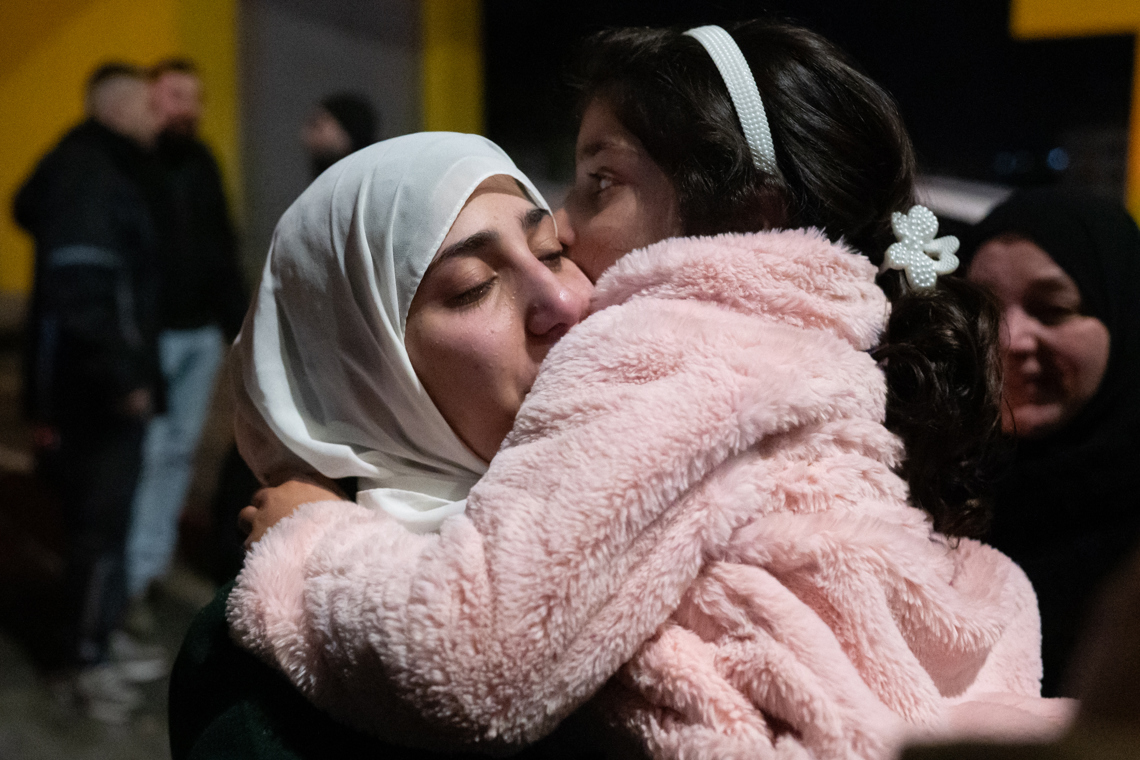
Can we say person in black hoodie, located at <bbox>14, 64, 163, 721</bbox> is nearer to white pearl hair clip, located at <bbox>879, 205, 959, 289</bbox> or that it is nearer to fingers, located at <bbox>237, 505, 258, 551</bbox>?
fingers, located at <bbox>237, 505, 258, 551</bbox>

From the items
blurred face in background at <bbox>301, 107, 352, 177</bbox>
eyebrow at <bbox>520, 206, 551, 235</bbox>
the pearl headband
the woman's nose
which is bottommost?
blurred face in background at <bbox>301, 107, 352, 177</bbox>

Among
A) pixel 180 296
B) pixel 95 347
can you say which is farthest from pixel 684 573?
pixel 180 296

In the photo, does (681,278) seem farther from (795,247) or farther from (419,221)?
(419,221)

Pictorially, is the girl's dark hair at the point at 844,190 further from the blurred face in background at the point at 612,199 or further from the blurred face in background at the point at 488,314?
the blurred face in background at the point at 488,314

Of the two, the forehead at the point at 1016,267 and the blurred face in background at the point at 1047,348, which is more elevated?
the forehead at the point at 1016,267

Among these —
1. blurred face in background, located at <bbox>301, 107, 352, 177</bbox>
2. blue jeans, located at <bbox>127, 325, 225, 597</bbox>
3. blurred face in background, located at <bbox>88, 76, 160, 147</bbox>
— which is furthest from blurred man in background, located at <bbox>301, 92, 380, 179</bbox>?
blue jeans, located at <bbox>127, 325, 225, 597</bbox>

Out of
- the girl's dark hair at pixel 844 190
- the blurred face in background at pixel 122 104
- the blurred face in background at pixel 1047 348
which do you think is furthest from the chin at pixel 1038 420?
the blurred face in background at pixel 122 104

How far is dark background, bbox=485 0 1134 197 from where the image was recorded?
249 centimetres

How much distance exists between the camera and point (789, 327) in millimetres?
1125

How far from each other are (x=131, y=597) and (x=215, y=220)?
172 cm

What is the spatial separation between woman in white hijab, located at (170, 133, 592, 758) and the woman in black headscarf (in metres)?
1.04

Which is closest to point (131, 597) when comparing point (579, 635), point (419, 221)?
point (419, 221)

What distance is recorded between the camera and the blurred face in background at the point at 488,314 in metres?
1.29

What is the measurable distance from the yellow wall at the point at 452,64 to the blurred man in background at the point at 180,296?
105 cm
